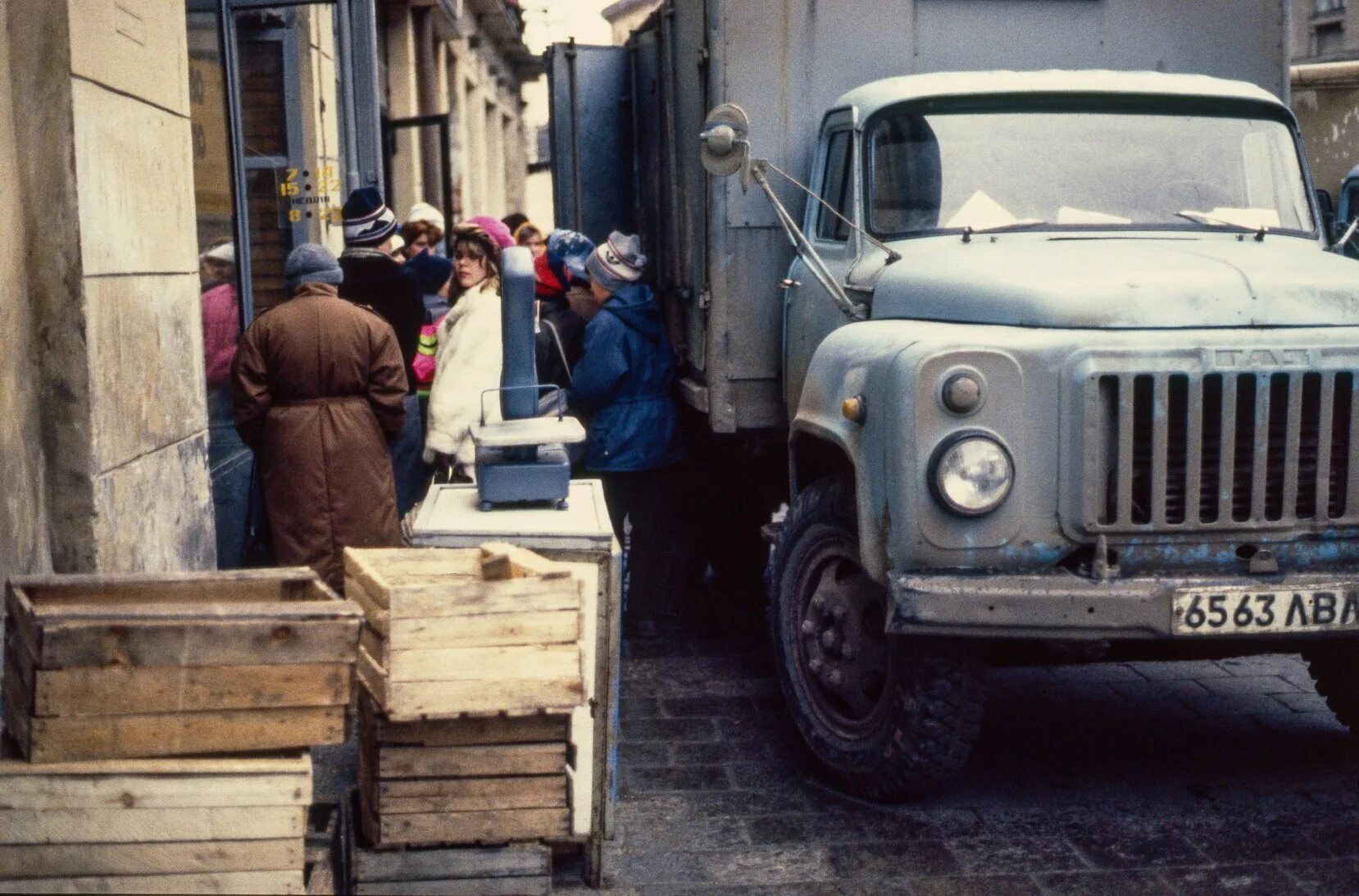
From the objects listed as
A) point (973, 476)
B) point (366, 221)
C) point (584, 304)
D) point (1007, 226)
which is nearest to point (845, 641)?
point (973, 476)

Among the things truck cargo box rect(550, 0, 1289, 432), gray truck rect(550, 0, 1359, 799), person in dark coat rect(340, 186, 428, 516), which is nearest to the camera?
gray truck rect(550, 0, 1359, 799)

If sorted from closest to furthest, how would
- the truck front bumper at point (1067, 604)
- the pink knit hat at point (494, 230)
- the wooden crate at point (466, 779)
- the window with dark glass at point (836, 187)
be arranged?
1. the wooden crate at point (466, 779)
2. the truck front bumper at point (1067, 604)
3. the window with dark glass at point (836, 187)
4. the pink knit hat at point (494, 230)

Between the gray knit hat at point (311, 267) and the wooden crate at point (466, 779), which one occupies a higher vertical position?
the gray knit hat at point (311, 267)

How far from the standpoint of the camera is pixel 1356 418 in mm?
4996

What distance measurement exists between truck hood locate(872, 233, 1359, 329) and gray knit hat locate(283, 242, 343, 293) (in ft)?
6.60

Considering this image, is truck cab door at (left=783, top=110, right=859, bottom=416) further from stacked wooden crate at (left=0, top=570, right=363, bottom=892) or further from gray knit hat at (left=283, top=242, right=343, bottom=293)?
stacked wooden crate at (left=0, top=570, right=363, bottom=892)

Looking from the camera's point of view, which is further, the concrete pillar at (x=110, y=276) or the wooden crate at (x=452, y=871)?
the concrete pillar at (x=110, y=276)

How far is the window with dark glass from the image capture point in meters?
6.61

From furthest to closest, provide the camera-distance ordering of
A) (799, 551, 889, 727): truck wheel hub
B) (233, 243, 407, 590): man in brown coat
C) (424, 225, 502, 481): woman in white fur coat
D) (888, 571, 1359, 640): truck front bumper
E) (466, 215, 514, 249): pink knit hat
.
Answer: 1. (466, 215, 514, 249): pink knit hat
2. (424, 225, 502, 481): woman in white fur coat
3. (233, 243, 407, 590): man in brown coat
4. (799, 551, 889, 727): truck wheel hub
5. (888, 571, 1359, 640): truck front bumper

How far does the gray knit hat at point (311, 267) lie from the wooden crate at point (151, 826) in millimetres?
3064

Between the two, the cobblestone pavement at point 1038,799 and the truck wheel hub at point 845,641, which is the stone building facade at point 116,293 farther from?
the truck wheel hub at point 845,641

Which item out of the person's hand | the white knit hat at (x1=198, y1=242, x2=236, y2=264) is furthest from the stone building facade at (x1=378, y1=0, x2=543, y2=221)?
the person's hand

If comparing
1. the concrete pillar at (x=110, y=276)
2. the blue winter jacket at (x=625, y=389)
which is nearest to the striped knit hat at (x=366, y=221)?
the blue winter jacket at (x=625, y=389)

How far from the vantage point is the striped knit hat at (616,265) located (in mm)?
7766
